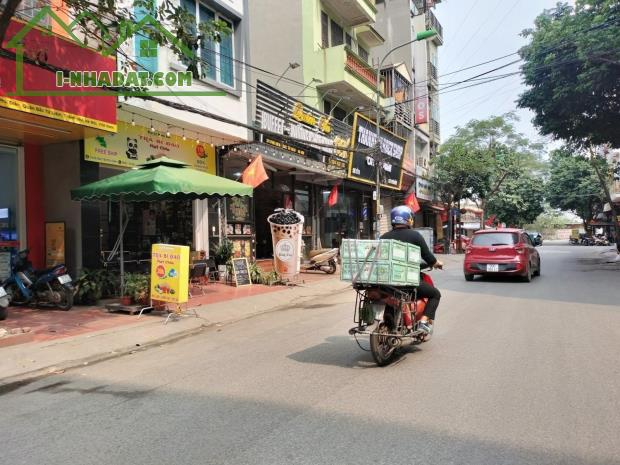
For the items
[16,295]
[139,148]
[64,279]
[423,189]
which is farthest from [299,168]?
[423,189]

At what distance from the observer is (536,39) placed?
1853cm

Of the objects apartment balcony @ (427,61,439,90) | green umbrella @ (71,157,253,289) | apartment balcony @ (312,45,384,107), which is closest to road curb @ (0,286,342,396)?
green umbrella @ (71,157,253,289)

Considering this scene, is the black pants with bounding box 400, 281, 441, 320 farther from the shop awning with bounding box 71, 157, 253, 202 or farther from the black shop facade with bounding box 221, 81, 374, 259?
the black shop facade with bounding box 221, 81, 374, 259

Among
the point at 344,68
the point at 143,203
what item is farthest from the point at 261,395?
the point at 344,68

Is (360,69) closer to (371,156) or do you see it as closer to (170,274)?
(371,156)

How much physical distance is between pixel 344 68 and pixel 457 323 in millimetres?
15046

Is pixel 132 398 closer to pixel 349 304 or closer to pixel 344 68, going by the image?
pixel 349 304

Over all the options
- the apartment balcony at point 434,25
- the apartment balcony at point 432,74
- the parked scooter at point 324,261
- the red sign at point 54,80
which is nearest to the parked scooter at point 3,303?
the red sign at point 54,80

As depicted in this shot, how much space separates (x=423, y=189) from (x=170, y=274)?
27.5 meters

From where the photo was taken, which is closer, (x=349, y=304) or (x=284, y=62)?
(x=349, y=304)

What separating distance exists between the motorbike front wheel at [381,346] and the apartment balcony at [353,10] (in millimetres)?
19648

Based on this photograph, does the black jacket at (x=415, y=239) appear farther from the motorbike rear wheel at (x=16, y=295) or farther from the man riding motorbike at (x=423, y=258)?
the motorbike rear wheel at (x=16, y=295)

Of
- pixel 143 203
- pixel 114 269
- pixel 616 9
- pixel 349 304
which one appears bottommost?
pixel 349 304

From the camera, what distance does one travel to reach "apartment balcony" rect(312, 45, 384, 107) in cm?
2056
